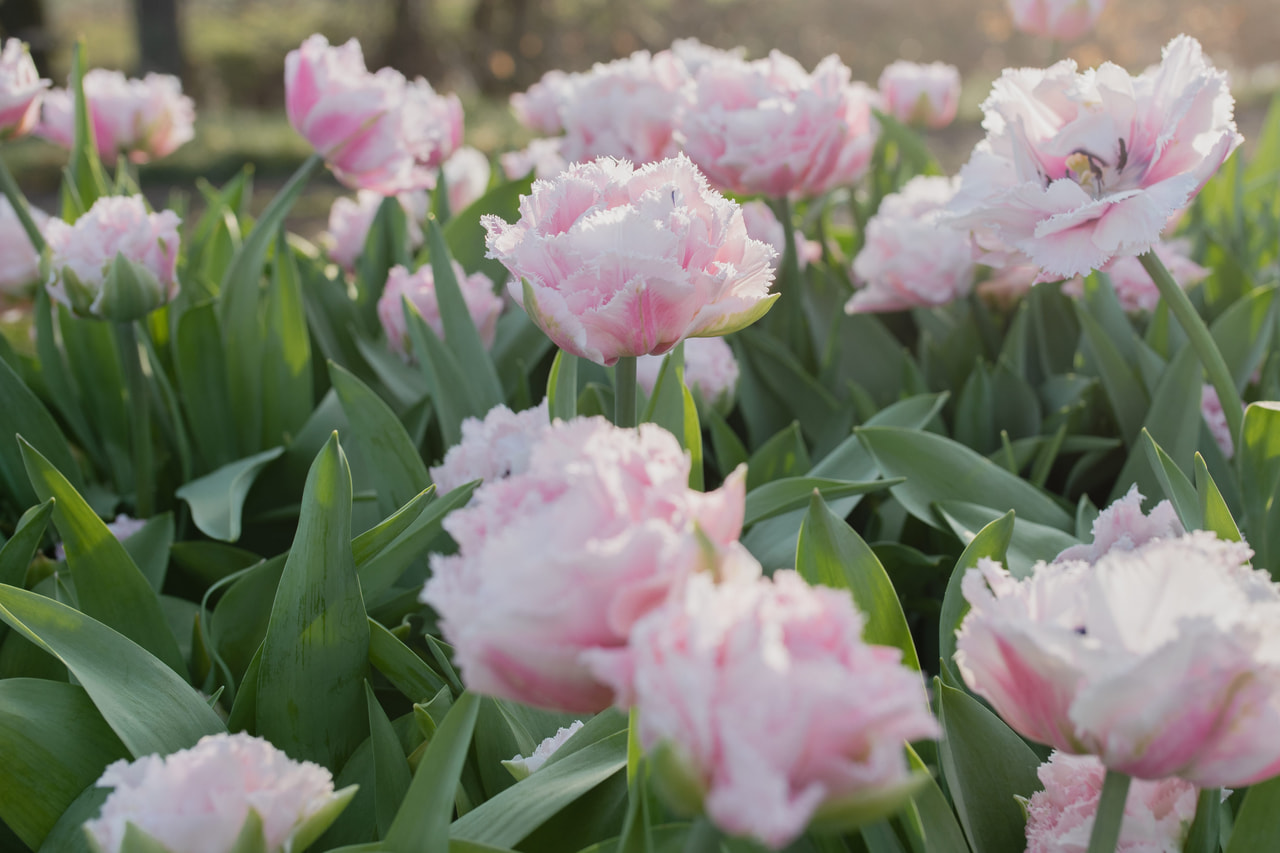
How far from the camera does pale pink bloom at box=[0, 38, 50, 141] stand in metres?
1.06

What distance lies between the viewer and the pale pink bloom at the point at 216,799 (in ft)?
1.34

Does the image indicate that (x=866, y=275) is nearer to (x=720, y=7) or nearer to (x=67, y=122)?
(x=67, y=122)

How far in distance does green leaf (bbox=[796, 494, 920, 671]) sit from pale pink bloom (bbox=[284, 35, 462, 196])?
714 mm

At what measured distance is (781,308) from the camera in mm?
1385

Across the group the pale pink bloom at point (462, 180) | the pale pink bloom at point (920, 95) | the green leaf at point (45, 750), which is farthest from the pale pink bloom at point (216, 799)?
the pale pink bloom at point (920, 95)

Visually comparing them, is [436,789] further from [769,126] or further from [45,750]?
[769,126]

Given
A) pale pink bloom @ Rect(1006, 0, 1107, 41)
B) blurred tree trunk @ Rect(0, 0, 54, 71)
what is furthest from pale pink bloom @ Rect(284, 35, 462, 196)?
blurred tree trunk @ Rect(0, 0, 54, 71)

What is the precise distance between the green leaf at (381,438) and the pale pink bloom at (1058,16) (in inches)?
49.1

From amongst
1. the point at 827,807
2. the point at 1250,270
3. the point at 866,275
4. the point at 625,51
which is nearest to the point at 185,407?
the point at 866,275

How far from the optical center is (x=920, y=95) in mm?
1931

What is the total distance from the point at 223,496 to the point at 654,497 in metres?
0.76

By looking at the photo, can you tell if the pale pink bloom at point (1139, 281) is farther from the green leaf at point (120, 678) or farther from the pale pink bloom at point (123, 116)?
the pale pink bloom at point (123, 116)

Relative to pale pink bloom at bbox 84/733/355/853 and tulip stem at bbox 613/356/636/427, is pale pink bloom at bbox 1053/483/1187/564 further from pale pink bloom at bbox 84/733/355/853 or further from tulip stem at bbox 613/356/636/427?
pale pink bloom at bbox 84/733/355/853

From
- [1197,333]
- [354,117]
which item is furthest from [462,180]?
[1197,333]
